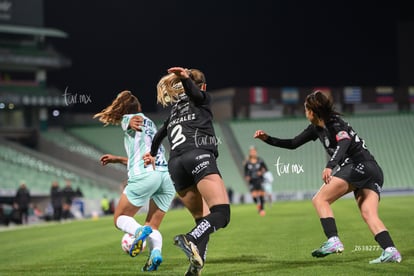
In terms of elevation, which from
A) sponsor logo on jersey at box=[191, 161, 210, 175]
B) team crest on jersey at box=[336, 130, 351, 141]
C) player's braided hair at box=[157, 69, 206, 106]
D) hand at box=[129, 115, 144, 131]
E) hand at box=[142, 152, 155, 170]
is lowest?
hand at box=[142, 152, 155, 170]

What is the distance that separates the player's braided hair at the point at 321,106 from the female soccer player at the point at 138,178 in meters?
1.99

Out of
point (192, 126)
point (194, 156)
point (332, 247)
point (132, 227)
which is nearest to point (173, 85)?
point (192, 126)

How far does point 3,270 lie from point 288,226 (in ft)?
27.8

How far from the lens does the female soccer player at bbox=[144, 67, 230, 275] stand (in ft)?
22.8

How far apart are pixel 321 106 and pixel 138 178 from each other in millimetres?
2445

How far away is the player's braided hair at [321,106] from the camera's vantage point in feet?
27.5

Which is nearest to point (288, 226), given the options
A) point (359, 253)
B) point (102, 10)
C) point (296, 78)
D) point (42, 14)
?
point (359, 253)

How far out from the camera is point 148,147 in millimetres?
8516

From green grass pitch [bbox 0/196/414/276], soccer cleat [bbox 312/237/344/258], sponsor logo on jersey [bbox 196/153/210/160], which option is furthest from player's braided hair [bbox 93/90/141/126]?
soccer cleat [bbox 312/237/344/258]

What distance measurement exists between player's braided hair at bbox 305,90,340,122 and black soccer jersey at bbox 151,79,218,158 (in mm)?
1504

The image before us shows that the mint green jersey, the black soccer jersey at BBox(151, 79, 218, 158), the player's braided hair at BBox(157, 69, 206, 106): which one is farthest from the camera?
the mint green jersey

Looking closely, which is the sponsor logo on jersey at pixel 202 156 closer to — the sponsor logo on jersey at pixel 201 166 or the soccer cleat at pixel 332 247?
the sponsor logo on jersey at pixel 201 166

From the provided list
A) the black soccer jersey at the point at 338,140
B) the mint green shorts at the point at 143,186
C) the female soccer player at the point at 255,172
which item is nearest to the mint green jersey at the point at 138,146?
the mint green shorts at the point at 143,186

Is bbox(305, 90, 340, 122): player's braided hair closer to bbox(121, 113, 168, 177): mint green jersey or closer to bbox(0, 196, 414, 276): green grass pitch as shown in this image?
bbox(0, 196, 414, 276): green grass pitch
